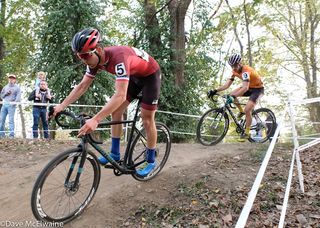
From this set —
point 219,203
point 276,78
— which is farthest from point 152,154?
point 276,78

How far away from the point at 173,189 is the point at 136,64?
200 centimetres

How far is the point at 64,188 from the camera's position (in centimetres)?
434

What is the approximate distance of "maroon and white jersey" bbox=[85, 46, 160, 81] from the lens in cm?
417

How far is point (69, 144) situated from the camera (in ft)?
29.6

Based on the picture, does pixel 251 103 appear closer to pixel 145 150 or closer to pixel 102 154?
pixel 145 150

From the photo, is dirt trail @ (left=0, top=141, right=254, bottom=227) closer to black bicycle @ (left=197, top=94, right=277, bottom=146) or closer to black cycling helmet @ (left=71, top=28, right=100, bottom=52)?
black bicycle @ (left=197, top=94, right=277, bottom=146)

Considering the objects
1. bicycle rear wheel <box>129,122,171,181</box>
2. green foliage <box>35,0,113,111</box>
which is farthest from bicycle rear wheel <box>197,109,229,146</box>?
green foliage <box>35,0,113,111</box>

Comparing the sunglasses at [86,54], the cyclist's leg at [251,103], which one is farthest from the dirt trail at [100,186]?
the sunglasses at [86,54]

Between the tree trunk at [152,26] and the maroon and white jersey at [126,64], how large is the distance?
32.7 ft

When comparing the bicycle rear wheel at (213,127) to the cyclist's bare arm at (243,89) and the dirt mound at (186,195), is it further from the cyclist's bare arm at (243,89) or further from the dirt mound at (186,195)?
the dirt mound at (186,195)

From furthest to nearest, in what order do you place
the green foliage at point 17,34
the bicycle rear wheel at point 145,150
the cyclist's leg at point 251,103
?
the green foliage at point 17,34, the cyclist's leg at point 251,103, the bicycle rear wheel at point 145,150

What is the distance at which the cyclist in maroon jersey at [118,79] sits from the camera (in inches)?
159

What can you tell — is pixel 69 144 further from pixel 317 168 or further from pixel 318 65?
pixel 318 65

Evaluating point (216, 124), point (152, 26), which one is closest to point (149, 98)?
point (216, 124)
